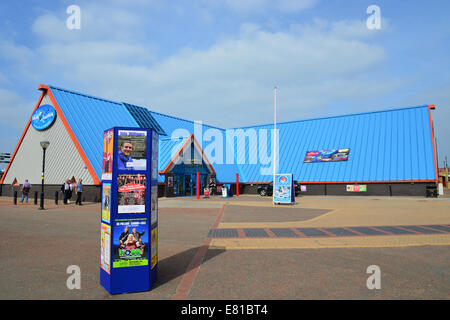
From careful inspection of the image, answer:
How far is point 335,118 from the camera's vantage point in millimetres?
36531

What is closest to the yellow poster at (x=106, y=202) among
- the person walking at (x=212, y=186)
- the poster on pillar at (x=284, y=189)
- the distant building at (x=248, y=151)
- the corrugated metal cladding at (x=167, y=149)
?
the poster on pillar at (x=284, y=189)

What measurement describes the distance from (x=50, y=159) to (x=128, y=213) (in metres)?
25.1

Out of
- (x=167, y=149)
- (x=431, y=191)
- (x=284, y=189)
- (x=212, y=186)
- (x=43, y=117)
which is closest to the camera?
(x=284, y=189)

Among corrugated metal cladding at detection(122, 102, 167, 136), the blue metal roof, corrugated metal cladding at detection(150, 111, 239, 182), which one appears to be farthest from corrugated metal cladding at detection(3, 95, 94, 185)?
corrugated metal cladding at detection(150, 111, 239, 182)

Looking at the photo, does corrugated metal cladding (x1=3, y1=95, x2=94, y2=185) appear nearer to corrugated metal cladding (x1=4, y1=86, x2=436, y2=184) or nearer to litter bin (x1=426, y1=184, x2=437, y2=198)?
corrugated metal cladding (x1=4, y1=86, x2=436, y2=184)

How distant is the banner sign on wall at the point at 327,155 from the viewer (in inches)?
1297

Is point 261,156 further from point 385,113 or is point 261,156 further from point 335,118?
point 385,113

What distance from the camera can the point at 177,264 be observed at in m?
6.20

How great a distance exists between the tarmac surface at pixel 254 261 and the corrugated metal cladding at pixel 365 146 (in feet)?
67.6

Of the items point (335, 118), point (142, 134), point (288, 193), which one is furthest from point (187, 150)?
point (142, 134)

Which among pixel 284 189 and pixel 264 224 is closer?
pixel 264 224

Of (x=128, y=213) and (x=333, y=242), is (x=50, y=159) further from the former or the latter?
(x=333, y=242)

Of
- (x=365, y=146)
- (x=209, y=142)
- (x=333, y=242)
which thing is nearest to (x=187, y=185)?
(x=209, y=142)

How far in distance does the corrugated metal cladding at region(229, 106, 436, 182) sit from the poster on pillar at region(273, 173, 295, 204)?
12.8 metres
